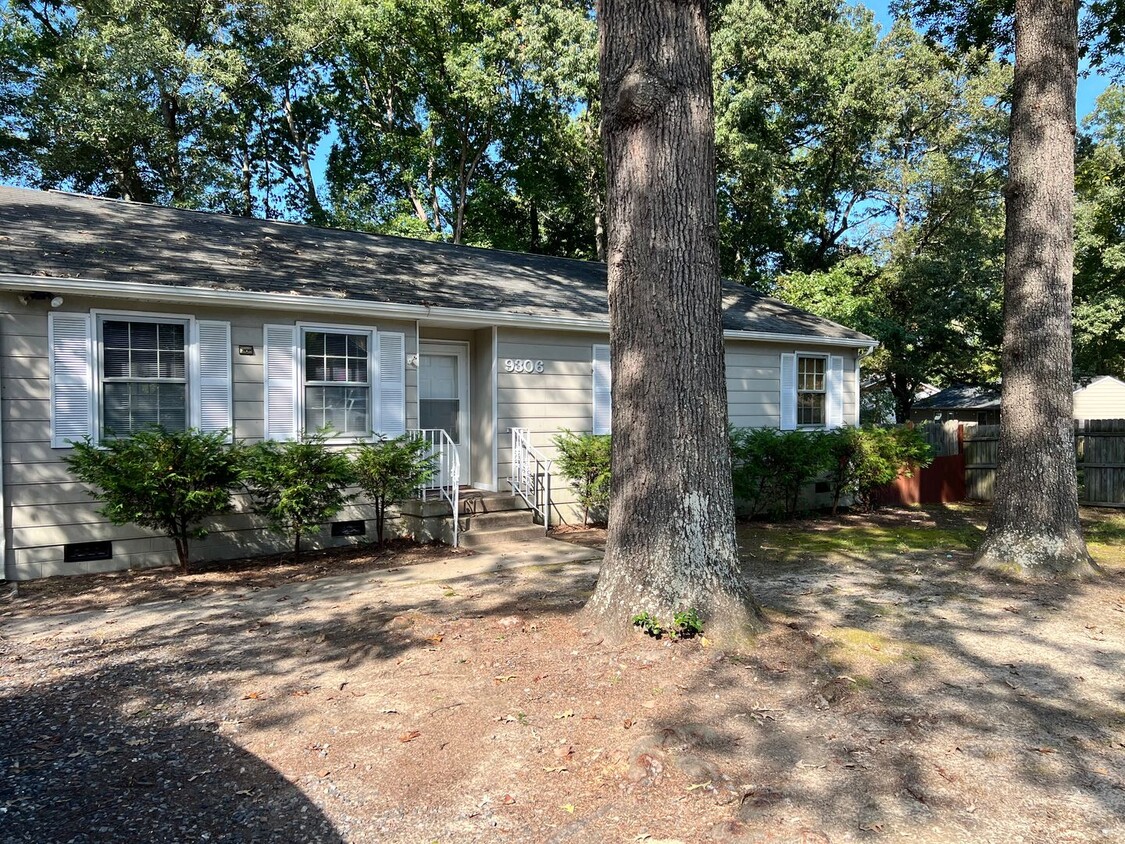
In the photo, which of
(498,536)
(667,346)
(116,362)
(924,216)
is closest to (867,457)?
(498,536)

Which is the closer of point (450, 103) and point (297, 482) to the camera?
point (297, 482)

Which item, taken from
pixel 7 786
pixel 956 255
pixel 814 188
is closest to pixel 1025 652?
pixel 7 786

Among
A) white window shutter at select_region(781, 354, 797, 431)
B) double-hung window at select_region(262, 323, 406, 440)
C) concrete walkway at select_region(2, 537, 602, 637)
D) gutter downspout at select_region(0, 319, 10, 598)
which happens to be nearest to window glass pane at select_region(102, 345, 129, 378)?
gutter downspout at select_region(0, 319, 10, 598)

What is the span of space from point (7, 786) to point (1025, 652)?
5.35 meters

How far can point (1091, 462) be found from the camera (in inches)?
533

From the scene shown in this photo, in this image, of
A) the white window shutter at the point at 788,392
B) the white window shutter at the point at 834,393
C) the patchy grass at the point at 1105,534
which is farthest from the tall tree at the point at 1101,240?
the white window shutter at the point at 788,392

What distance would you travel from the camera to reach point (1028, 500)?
6.77 m

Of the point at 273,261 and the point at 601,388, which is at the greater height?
the point at 273,261

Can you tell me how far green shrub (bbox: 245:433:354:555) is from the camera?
7.57m

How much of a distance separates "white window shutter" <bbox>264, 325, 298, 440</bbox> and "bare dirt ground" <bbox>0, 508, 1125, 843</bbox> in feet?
10.0

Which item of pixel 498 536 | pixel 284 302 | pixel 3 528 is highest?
pixel 284 302

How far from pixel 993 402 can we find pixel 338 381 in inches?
1034

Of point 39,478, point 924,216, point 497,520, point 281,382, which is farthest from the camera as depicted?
point 924,216

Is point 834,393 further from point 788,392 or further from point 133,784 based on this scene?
point 133,784
